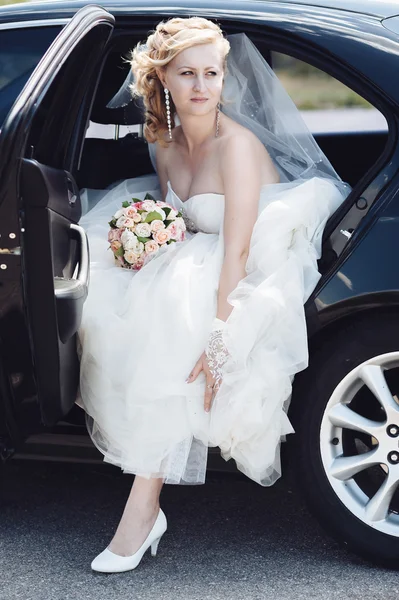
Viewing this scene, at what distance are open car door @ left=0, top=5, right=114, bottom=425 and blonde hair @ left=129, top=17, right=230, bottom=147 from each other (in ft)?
0.78

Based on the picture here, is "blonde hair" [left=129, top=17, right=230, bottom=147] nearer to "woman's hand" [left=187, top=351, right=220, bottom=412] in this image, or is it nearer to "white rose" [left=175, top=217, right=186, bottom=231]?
"white rose" [left=175, top=217, right=186, bottom=231]

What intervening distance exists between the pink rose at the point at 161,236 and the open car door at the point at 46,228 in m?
0.24

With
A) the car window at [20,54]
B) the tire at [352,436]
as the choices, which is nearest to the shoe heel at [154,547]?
the tire at [352,436]

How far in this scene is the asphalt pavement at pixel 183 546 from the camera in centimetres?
286

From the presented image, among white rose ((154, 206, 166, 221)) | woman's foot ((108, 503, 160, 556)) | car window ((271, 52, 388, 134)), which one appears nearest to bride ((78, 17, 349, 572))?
woman's foot ((108, 503, 160, 556))

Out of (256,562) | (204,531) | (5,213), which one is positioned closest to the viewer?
(5,213)

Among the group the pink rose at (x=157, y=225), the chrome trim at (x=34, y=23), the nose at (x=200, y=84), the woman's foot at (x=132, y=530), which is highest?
the chrome trim at (x=34, y=23)

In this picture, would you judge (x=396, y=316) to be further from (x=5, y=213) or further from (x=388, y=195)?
(x=5, y=213)

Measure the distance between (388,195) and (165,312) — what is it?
697 mm

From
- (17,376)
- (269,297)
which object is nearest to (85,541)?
(17,376)

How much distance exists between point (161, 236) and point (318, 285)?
1.70 ft

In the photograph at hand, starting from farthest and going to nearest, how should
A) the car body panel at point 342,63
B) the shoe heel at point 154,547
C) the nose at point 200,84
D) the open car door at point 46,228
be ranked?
the nose at point 200,84, the shoe heel at point 154,547, the car body panel at point 342,63, the open car door at point 46,228

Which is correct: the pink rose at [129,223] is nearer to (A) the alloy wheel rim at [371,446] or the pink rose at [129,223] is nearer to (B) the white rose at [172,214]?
(B) the white rose at [172,214]

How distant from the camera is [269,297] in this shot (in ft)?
9.38
